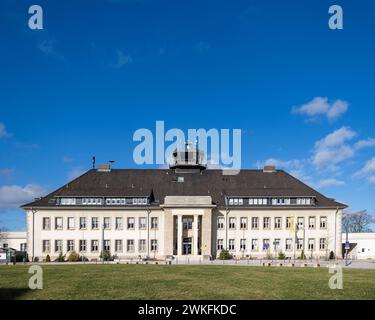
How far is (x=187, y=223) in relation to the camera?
53.4 m

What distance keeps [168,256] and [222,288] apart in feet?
104

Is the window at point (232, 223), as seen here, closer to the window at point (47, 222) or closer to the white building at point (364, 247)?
the white building at point (364, 247)

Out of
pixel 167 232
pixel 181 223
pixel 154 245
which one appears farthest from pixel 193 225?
pixel 154 245

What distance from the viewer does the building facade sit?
5212 cm

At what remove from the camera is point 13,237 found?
2479 inches

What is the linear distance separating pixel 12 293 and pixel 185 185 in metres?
39.8

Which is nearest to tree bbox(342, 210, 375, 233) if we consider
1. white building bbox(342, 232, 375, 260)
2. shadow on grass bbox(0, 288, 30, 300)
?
white building bbox(342, 232, 375, 260)

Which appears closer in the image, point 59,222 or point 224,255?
point 224,255

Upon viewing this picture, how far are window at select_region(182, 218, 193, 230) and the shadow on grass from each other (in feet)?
112

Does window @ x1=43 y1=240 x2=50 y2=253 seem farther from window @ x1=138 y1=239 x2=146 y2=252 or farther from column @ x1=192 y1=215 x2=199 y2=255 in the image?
column @ x1=192 y1=215 x2=199 y2=255

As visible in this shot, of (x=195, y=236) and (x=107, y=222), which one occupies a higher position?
(x=107, y=222)

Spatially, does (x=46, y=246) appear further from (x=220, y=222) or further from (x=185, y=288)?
(x=185, y=288)
